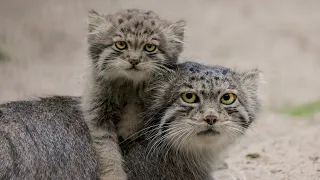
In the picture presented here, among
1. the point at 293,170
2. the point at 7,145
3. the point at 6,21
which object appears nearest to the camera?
the point at 7,145

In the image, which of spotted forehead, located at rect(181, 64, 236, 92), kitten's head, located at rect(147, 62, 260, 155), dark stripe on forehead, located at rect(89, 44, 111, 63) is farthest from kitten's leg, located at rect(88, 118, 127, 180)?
spotted forehead, located at rect(181, 64, 236, 92)

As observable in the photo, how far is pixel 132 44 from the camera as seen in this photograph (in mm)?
6547

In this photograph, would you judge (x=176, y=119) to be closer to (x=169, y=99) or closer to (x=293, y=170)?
(x=169, y=99)

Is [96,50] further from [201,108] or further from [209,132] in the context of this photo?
[209,132]

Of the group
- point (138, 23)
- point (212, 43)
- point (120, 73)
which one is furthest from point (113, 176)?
point (212, 43)

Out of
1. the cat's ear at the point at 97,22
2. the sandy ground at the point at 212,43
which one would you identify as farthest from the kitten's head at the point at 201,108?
the sandy ground at the point at 212,43

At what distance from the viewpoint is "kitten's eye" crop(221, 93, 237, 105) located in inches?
252

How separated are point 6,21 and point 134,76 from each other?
9.38 meters

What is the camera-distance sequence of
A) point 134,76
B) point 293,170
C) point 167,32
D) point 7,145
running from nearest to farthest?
point 7,145, point 134,76, point 167,32, point 293,170

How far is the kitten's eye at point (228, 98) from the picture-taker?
6391 mm

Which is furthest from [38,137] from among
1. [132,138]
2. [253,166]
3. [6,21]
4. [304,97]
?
[6,21]

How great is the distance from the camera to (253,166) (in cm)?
847

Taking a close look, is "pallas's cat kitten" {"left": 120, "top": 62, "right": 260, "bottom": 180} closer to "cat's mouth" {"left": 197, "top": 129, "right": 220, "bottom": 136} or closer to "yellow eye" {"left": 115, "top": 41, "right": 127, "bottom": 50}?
"cat's mouth" {"left": 197, "top": 129, "right": 220, "bottom": 136}

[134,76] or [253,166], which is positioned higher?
[134,76]
